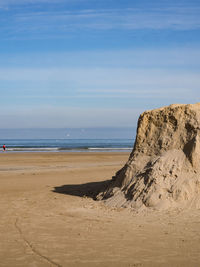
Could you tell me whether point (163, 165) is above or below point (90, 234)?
above

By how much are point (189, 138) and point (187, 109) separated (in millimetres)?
913

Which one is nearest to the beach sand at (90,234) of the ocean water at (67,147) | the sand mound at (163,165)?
the sand mound at (163,165)

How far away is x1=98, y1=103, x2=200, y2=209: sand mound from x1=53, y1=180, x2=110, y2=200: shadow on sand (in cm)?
101

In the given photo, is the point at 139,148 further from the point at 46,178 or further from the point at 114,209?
the point at 46,178

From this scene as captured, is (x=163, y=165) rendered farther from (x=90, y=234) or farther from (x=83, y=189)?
(x=83, y=189)

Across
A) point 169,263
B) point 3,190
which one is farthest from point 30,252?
point 3,190

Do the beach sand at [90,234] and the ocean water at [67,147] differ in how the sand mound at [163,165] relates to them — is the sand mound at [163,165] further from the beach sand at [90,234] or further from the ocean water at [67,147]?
the ocean water at [67,147]

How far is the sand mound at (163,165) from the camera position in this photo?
8906mm

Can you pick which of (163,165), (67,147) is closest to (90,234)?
(163,165)

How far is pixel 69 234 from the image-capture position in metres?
7.00

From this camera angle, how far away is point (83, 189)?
13062 mm

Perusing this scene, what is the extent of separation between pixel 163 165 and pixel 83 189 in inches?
175

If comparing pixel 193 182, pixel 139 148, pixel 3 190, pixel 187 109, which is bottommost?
pixel 3 190

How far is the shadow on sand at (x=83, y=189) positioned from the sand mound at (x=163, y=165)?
39.9 inches
